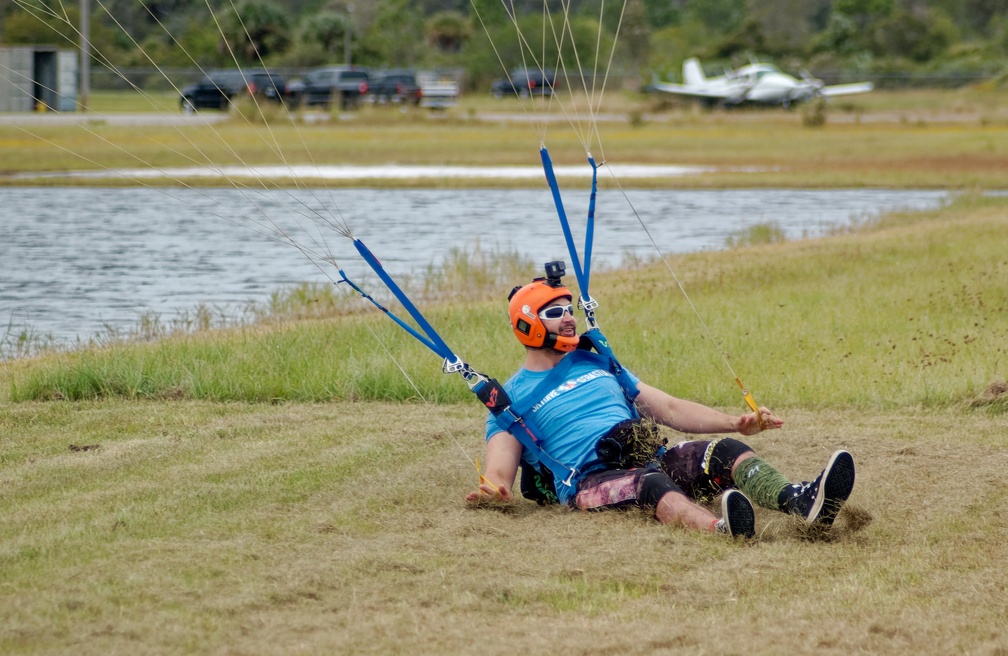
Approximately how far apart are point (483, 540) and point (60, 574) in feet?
6.01

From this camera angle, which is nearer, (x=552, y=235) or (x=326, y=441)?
(x=326, y=441)

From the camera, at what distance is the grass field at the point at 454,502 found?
481 cm

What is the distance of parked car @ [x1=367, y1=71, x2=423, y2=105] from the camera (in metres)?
59.8

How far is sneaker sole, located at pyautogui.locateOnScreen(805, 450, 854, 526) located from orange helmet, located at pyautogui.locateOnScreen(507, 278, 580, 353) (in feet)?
5.06

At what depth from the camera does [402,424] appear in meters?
8.70

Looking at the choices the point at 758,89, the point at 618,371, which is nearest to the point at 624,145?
the point at 758,89

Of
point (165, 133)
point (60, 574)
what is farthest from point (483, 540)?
point (165, 133)

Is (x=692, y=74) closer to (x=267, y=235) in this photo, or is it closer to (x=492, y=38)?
(x=492, y=38)

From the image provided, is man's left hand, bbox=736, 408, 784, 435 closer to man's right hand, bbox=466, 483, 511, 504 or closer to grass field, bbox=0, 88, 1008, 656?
grass field, bbox=0, 88, 1008, 656

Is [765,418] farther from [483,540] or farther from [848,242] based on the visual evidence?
[848,242]

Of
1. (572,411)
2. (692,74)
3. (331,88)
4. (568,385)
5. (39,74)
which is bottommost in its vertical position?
(572,411)

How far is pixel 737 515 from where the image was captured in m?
5.86

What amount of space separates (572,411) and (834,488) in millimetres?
1422

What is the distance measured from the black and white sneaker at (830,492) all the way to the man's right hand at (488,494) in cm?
142
